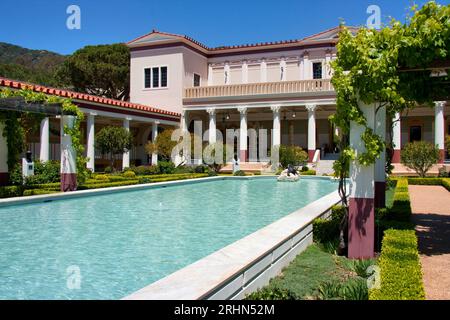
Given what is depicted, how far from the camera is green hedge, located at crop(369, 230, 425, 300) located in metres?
3.70

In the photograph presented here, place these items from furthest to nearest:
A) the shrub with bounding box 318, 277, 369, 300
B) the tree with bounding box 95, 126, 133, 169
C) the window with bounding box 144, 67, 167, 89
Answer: the window with bounding box 144, 67, 167, 89 → the tree with bounding box 95, 126, 133, 169 → the shrub with bounding box 318, 277, 369, 300

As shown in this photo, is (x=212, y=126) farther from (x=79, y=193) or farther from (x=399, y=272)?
(x=399, y=272)

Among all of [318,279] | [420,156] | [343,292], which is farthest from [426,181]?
[343,292]

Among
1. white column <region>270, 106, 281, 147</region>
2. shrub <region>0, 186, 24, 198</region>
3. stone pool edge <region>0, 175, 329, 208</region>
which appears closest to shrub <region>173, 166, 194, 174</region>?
stone pool edge <region>0, 175, 329, 208</region>

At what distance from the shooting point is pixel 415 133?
28.5m

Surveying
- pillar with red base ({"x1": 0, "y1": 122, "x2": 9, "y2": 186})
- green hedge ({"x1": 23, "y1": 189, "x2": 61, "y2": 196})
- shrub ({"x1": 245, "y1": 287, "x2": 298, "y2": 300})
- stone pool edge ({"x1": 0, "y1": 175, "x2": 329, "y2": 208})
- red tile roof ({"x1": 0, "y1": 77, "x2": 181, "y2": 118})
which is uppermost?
red tile roof ({"x1": 0, "y1": 77, "x2": 181, "y2": 118})

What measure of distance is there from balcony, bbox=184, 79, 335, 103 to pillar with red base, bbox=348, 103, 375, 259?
2026 centimetres

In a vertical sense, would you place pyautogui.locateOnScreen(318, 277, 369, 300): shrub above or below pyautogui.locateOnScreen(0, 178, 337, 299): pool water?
above

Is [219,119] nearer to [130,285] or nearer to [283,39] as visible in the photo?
[283,39]

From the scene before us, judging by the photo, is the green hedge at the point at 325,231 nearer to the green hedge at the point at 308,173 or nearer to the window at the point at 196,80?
the green hedge at the point at 308,173

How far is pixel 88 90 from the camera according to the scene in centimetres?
3797

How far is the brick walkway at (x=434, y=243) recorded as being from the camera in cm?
456

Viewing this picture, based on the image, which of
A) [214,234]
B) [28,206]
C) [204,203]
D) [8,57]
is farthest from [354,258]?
[8,57]

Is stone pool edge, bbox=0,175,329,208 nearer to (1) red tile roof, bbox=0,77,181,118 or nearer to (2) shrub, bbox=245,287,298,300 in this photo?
(1) red tile roof, bbox=0,77,181,118
